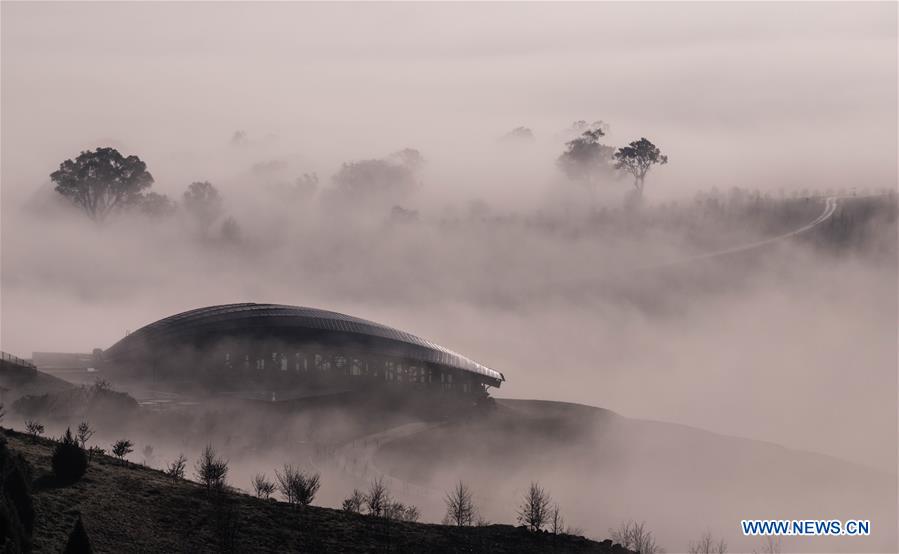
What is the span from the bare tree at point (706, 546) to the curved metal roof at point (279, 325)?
44128 millimetres

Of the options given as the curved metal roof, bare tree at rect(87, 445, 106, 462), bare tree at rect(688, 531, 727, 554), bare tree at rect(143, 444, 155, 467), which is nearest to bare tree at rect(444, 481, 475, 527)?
bare tree at rect(688, 531, 727, 554)

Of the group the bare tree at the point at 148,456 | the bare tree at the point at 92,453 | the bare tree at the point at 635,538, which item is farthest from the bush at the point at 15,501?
the bare tree at the point at 635,538

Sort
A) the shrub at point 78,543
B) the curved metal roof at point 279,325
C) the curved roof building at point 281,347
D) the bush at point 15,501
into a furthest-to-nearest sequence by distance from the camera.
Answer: the curved metal roof at point 279,325 → the curved roof building at point 281,347 → the bush at point 15,501 → the shrub at point 78,543

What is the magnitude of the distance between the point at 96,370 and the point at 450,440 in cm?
3546

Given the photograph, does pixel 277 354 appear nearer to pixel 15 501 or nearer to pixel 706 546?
pixel 706 546

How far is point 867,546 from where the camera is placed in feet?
317

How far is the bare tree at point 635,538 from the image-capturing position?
255ft

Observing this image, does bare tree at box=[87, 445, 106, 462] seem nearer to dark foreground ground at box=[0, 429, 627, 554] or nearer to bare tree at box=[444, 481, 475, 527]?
dark foreground ground at box=[0, 429, 627, 554]

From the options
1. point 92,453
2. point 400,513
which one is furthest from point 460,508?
point 92,453

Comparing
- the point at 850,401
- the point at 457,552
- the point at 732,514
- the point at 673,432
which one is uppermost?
the point at 850,401

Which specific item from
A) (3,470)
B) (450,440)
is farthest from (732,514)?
(3,470)

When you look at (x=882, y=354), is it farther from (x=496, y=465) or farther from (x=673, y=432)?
(x=496, y=465)

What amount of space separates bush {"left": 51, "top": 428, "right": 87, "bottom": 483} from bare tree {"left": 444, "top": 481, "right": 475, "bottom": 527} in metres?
19.4

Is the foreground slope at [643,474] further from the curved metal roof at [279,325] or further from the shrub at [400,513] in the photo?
the shrub at [400,513]
